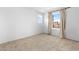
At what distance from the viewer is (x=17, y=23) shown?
128 centimetres

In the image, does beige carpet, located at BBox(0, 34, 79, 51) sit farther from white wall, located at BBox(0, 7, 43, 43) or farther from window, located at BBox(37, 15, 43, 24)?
window, located at BBox(37, 15, 43, 24)

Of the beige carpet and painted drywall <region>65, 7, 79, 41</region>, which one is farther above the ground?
painted drywall <region>65, 7, 79, 41</region>

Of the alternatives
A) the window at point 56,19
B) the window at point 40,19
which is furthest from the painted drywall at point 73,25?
the window at point 40,19

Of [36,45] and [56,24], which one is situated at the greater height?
[56,24]

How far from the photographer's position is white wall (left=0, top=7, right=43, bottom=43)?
3.87ft

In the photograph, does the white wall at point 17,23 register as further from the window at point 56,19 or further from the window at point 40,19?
the window at point 56,19

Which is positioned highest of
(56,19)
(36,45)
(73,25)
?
(56,19)

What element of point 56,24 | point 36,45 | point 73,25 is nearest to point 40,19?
point 56,24

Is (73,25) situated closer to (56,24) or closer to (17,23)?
(56,24)

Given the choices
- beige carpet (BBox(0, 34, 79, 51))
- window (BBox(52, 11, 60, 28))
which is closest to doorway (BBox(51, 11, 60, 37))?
window (BBox(52, 11, 60, 28))

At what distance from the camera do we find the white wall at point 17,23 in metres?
1.18

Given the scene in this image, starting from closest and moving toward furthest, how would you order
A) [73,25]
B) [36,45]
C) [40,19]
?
[36,45]
[40,19]
[73,25]

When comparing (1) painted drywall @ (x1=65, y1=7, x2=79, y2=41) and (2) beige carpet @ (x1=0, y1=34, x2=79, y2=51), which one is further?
(1) painted drywall @ (x1=65, y1=7, x2=79, y2=41)
